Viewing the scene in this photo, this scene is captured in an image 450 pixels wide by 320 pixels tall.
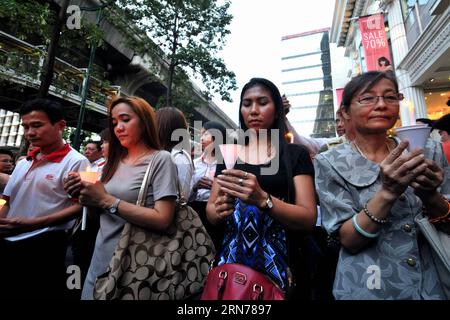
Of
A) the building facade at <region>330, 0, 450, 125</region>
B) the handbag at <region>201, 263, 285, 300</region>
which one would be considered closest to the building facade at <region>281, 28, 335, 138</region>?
the building facade at <region>330, 0, 450, 125</region>

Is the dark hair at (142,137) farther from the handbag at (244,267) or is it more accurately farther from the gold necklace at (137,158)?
the handbag at (244,267)

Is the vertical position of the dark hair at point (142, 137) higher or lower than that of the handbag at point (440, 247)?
higher

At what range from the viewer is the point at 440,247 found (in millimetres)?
1055

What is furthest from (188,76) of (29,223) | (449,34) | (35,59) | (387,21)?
(29,223)

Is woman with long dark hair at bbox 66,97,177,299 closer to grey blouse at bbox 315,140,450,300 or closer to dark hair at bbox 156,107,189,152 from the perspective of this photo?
dark hair at bbox 156,107,189,152

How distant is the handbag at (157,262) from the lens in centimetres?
138

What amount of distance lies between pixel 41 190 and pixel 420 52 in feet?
43.1

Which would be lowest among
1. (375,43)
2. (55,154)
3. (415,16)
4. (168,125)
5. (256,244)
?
(256,244)

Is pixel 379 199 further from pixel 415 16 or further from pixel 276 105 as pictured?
pixel 415 16

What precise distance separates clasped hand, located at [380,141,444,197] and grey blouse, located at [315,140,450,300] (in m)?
0.19

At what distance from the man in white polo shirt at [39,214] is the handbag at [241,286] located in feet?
5.04

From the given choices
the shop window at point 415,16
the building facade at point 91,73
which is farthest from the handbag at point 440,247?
the shop window at point 415,16

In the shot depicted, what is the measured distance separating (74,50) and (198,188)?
15.6 metres

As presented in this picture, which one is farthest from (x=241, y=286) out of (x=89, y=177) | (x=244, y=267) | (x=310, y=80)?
(x=310, y=80)
